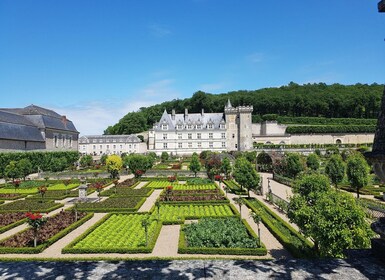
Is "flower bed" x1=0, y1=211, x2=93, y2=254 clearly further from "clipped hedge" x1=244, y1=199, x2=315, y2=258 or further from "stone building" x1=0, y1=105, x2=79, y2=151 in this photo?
"stone building" x1=0, y1=105, x2=79, y2=151

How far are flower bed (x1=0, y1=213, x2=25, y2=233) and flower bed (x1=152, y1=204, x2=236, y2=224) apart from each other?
7.89m

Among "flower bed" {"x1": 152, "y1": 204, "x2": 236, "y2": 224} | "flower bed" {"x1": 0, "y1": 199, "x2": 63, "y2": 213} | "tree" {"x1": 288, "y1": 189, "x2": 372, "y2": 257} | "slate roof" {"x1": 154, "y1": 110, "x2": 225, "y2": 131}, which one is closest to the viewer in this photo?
"tree" {"x1": 288, "y1": 189, "x2": 372, "y2": 257}

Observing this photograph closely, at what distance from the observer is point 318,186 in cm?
1338

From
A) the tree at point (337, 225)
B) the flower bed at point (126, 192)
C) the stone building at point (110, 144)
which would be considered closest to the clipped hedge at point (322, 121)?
the stone building at point (110, 144)

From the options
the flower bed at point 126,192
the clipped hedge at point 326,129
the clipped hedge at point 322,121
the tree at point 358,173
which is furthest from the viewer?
the clipped hedge at point 322,121

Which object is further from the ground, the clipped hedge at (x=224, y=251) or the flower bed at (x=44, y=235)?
the clipped hedge at (x=224, y=251)

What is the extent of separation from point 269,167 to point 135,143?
135ft

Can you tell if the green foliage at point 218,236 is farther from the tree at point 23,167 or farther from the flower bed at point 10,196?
the tree at point 23,167

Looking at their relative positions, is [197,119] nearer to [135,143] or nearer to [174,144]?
[174,144]

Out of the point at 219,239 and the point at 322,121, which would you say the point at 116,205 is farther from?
the point at 322,121

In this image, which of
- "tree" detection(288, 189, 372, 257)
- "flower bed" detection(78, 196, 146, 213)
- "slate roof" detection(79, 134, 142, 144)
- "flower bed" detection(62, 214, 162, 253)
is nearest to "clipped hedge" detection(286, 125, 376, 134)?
"slate roof" detection(79, 134, 142, 144)

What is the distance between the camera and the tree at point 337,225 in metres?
9.15

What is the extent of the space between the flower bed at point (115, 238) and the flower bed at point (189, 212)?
1206 mm

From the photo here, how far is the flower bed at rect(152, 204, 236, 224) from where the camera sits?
17189mm
